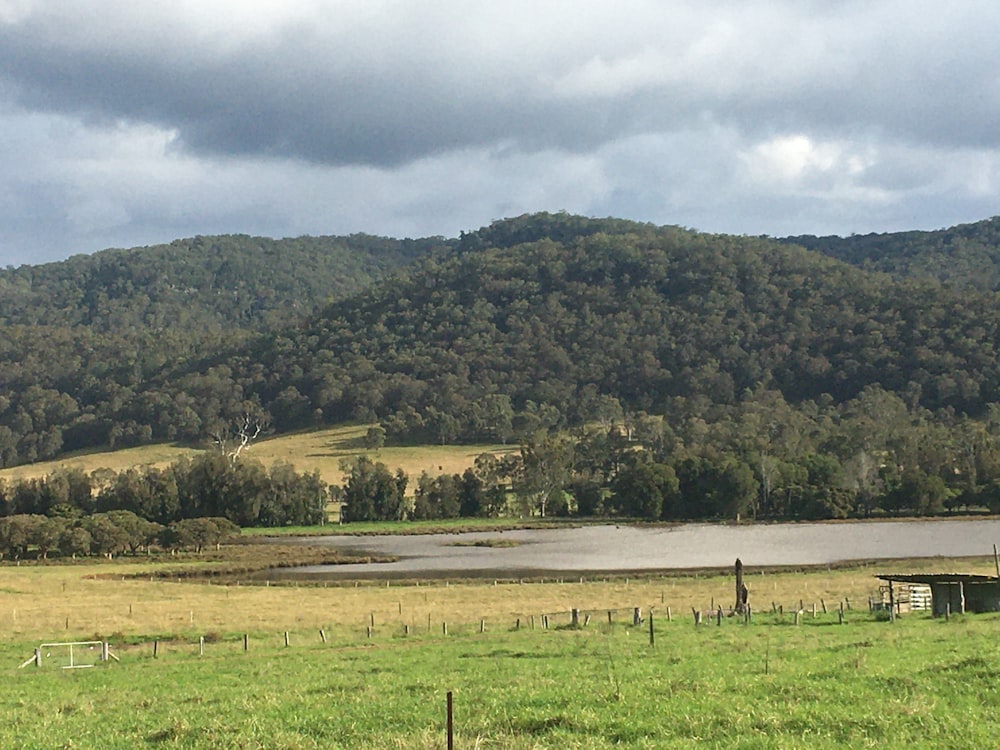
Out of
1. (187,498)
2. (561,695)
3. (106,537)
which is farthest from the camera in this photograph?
(187,498)

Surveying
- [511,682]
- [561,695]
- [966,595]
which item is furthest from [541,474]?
[561,695]

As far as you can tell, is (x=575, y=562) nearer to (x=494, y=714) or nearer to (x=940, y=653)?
(x=940, y=653)

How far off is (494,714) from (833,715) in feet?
17.5

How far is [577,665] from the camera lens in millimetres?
25188

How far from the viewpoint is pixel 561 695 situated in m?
18.9

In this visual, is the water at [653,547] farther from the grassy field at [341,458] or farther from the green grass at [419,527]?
the grassy field at [341,458]

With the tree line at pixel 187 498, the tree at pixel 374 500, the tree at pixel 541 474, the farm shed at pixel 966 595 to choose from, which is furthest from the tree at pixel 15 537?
the farm shed at pixel 966 595

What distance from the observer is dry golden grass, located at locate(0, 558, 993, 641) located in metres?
45.3

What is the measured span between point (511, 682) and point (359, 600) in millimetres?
38133

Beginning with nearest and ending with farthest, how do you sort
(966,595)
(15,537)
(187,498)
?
(966,595), (15,537), (187,498)

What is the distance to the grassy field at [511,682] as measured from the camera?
1592 centimetres

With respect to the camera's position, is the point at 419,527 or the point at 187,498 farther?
the point at 187,498

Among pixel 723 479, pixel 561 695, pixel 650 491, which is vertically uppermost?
pixel 561 695

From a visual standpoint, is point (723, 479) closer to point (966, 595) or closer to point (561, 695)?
point (966, 595)
